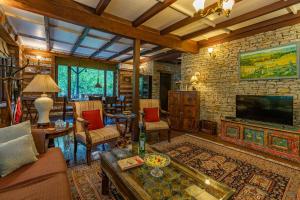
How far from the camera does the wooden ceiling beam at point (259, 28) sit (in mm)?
3237

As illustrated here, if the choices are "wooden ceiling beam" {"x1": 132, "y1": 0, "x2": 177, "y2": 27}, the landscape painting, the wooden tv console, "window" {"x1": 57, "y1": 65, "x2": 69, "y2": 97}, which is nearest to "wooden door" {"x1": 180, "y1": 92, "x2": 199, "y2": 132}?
the wooden tv console

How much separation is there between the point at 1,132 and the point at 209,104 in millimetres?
4594

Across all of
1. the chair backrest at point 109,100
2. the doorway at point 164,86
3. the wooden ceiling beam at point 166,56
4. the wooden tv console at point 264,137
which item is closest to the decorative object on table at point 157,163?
the wooden tv console at point 264,137

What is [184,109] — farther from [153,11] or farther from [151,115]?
[153,11]

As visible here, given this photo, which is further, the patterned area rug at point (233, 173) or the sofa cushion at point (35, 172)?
the patterned area rug at point (233, 173)

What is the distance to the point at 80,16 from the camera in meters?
2.96

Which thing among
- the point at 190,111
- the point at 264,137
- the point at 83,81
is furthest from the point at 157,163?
the point at 83,81

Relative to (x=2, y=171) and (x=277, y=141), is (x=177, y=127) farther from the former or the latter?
(x=2, y=171)

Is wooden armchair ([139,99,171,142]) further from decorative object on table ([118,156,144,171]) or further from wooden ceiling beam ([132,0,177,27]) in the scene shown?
wooden ceiling beam ([132,0,177,27])

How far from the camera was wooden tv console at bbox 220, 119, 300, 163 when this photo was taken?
113 inches

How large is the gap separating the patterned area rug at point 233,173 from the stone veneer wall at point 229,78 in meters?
1.42

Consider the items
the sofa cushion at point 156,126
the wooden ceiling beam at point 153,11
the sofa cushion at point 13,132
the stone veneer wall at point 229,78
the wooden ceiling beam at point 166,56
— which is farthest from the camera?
the wooden ceiling beam at point 166,56

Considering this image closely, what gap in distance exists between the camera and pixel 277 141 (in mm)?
3041

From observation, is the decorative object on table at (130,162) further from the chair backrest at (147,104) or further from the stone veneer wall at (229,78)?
the stone veneer wall at (229,78)
